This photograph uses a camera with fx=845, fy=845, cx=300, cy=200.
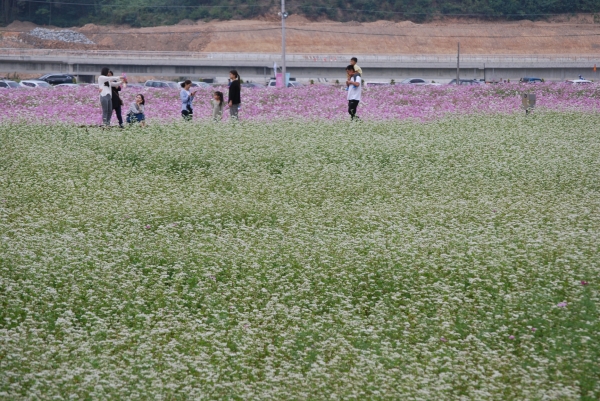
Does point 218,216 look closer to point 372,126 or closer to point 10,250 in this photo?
point 10,250

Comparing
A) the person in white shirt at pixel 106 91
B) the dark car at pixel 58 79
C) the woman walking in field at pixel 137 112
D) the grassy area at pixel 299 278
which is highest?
the person in white shirt at pixel 106 91

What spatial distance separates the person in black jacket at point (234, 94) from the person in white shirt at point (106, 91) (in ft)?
9.93

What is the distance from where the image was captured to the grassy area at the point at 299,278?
267 inches

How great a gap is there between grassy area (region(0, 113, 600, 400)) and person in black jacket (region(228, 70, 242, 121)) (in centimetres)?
624

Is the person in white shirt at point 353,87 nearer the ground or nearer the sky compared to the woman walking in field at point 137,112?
nearer the sky

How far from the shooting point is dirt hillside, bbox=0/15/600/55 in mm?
98312

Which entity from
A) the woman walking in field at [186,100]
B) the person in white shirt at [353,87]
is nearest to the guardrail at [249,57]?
the woman walking in field at [186,100]

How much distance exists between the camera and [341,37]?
333 ft

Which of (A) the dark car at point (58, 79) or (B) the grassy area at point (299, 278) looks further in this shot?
(A) the dark car at point (58, 79)

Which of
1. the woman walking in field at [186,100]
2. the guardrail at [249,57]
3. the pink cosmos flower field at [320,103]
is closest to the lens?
the woman walking in field at [186,100]

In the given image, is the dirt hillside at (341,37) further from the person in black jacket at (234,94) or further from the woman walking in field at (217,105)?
the person in black jacket at (234,94)

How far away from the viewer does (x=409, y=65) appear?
2990 inches

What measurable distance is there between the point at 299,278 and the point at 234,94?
14.8 meters

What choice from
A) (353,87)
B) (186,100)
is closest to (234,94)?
(186,100)
